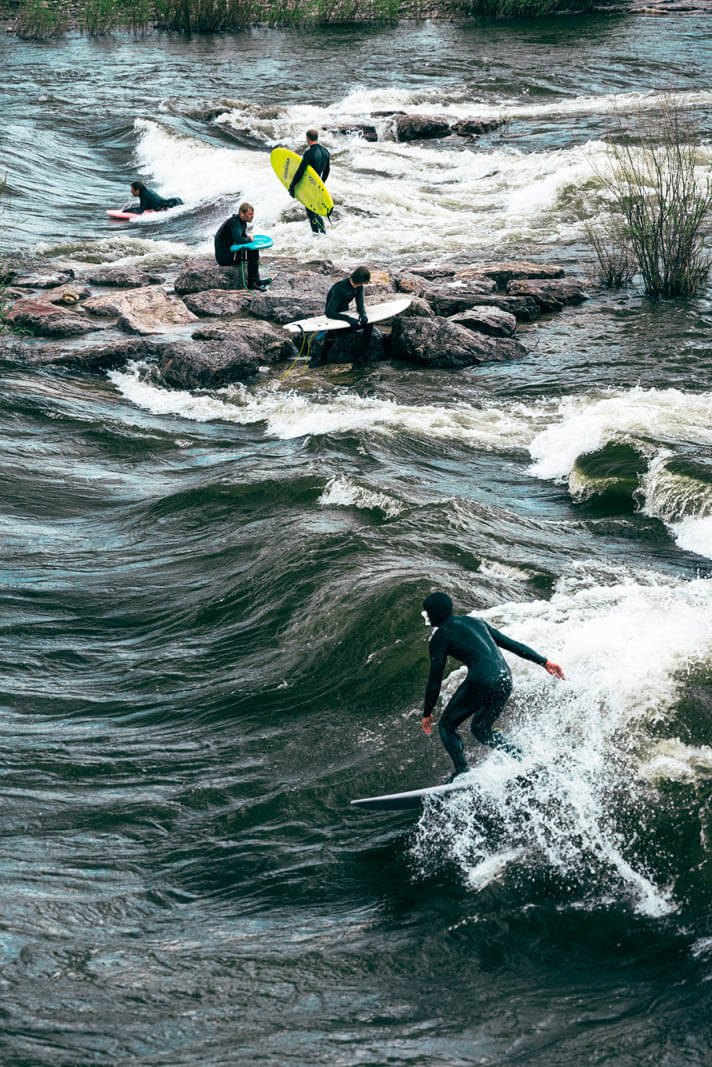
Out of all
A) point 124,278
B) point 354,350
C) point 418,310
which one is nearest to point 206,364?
point 354,350

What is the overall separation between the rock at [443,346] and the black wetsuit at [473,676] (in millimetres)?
8256

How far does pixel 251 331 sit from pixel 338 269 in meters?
3.41

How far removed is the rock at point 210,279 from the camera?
17.0 meters

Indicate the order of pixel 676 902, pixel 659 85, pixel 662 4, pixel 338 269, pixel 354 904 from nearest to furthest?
1. pixel 676 902
2. pixel 354 904
3. pixel 338 269
4. pixel 659 85
5. pixel 662 4

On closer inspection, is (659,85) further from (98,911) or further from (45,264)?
(98,911)

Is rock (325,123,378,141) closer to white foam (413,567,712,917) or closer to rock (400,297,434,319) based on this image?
rock (400,297,434,319)

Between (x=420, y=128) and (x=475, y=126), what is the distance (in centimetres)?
142

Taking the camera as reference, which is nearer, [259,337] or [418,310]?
[259,337]

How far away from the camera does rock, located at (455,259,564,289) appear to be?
55.6ft

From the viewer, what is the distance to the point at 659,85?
28.8m

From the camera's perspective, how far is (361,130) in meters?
27.8

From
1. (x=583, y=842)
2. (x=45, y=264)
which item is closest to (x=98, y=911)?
(x=583, y=842)

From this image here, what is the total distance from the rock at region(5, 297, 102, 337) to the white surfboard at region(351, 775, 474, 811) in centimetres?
1085

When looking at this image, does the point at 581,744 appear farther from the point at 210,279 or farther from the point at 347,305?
the point at 210,279
